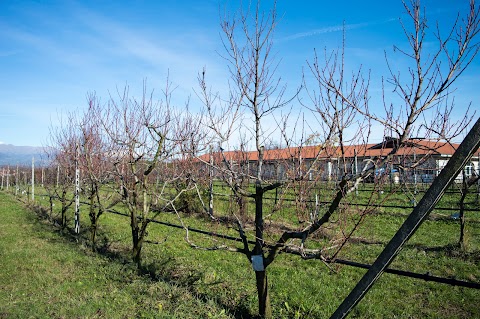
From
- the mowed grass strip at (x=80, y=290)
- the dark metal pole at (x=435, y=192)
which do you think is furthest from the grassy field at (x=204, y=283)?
the dark metal pole at (x=435, y=192)

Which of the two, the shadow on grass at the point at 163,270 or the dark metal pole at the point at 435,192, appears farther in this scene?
the shadow on grass at the point at 163,270

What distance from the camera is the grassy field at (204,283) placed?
13.4 feet

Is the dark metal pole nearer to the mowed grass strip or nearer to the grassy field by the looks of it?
the grassy field

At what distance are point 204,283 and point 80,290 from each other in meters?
1.74

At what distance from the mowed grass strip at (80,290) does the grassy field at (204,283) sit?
13 mm

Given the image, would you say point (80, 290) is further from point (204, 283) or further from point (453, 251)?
point (453, 251)

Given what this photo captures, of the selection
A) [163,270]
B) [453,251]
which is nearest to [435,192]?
[163,270]

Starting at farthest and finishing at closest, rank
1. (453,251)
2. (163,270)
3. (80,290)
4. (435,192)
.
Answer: (453,251) → (163,270) → (80,290) → (435,192)

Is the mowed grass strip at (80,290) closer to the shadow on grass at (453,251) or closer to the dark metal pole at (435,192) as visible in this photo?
the dark metal pole at (435,192)

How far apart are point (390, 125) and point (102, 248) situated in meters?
6.69

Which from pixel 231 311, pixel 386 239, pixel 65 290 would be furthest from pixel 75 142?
pixel 386 239

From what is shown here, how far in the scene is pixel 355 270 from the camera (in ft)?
18.9

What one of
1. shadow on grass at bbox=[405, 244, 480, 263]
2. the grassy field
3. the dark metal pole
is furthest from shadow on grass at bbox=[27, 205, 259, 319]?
shadow on grass at bbox=[405, 244, 480, 263]

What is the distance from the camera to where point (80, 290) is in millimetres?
4836
